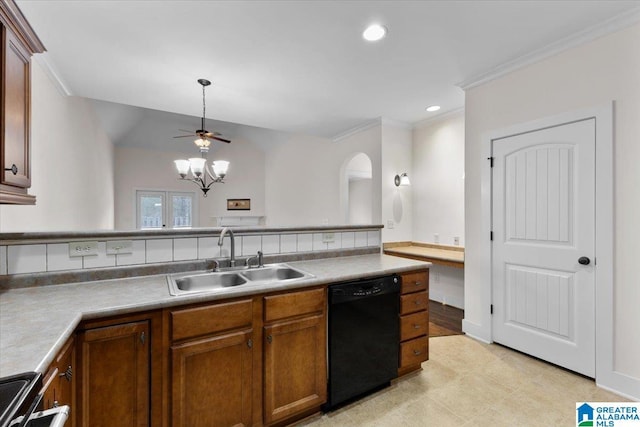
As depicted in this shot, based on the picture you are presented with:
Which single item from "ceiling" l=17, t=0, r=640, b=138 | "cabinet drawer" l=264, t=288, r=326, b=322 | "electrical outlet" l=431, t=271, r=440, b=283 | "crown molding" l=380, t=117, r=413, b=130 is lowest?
"electrical outlet" l=431, t=271, r=440, b=283

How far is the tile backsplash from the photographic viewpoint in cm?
157

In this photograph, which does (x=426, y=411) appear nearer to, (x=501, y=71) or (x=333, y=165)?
(x=501, y=71)

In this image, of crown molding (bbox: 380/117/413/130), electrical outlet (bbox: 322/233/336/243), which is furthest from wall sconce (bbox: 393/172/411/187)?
electrical outlet (bbox: 322/233/336/243)

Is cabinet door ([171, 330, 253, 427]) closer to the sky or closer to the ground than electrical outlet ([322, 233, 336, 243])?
closer to the ground

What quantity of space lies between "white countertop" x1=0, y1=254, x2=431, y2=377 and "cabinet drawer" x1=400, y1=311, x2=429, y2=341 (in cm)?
41

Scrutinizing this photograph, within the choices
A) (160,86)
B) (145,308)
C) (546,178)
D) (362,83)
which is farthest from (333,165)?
(145,308)

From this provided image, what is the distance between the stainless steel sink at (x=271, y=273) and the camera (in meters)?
2.08

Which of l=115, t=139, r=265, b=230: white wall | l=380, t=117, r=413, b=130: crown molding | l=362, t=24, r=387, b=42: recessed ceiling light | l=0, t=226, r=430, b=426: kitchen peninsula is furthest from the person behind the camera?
l=115, t=139, r=265, b=230: white wall

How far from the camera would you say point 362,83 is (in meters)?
2.96

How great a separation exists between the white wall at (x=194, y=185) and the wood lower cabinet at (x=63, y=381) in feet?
21.6

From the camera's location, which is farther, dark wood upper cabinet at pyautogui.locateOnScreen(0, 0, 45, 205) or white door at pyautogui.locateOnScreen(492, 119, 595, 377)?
white door at pyautogui.locateOnScreen(492, 119, 595, 377)

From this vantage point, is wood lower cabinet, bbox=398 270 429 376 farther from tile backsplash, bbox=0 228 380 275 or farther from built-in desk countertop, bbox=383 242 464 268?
built-in desk countertop, bbox=383 242 464 268

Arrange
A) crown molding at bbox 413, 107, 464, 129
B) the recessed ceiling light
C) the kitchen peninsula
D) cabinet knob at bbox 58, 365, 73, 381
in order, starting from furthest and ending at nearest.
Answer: crown molding at bbox 413, 107, 464, 129 < the recessed ceiling light < the kitchen peninsula < cabinet knob at bbox 58, 365, 73, 381

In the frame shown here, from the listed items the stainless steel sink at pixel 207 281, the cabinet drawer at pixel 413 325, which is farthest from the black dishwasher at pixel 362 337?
the stainless steel sink at pixel 207 281
